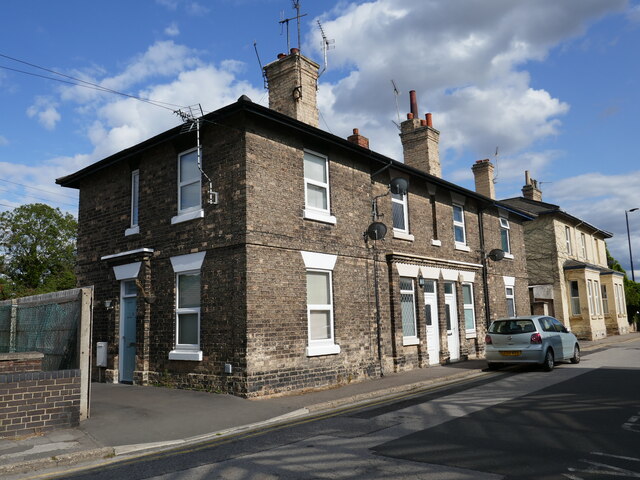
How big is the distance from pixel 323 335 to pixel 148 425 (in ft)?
16.6

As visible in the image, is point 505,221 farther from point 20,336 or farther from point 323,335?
point 20,336

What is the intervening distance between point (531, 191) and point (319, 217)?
2329cm

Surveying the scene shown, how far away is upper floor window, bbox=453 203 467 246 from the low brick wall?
13888mm

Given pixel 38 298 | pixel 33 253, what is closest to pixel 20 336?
pixel 38 298

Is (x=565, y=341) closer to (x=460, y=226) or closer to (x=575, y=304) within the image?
(x=460, y=226)

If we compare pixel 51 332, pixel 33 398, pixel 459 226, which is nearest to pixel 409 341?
pixel 459 226

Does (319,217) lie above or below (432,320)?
above

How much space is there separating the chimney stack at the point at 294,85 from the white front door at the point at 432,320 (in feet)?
21.2

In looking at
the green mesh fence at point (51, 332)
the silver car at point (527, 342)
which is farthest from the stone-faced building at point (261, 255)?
the green mesh fence at point (51, 332)

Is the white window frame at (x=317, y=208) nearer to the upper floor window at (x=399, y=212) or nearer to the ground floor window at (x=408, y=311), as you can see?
the upper floor window at (x=399, y=212)

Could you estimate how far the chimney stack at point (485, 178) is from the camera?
2331 centimetres

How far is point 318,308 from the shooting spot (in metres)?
12.0

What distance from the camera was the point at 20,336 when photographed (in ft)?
36.4

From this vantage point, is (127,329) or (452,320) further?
(452,320)
